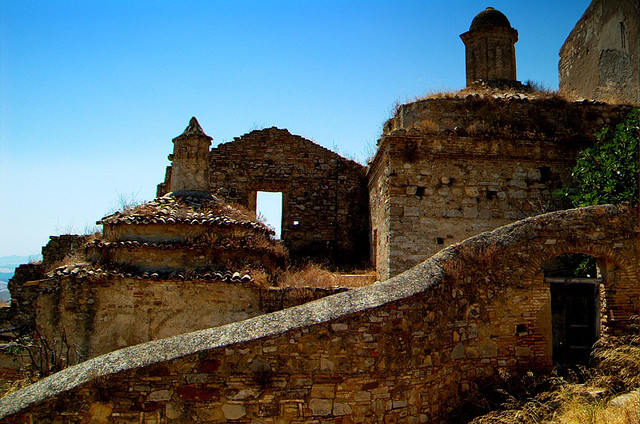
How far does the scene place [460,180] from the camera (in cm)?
1115

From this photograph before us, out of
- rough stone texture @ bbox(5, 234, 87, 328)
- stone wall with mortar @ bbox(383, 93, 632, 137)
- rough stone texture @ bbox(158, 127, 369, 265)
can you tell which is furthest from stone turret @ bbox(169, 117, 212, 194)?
rough stone texture @ bbox(5, 234, 87, 328)

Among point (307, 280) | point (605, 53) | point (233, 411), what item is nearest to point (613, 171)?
point (307, 280)

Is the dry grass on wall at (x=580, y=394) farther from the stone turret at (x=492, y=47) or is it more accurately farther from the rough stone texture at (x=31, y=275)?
the rough stone texture at (x=31, y=275)

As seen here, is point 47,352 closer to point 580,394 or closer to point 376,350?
point 376,350

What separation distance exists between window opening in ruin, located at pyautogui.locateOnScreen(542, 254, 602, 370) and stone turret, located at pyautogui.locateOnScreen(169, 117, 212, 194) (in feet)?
25.9

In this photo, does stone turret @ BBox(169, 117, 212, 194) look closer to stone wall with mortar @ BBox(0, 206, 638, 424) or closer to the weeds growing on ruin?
the weeds growing on ruin

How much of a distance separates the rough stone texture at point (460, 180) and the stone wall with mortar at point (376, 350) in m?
4.09

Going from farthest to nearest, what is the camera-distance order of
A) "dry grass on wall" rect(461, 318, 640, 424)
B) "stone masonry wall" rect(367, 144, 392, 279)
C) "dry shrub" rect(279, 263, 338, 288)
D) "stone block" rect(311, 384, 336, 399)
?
"stone masonry wall" rect(367, 144, 392, 279) → "dry shrub" rect(279, 263, 338, 288) → "stone block" rect(311, 384, 336, 399) → "dry grass on wall" rect(461, 318, 640, 424)

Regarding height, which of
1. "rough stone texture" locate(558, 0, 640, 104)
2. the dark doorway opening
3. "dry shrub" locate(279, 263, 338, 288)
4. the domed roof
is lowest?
the dark doorway opening

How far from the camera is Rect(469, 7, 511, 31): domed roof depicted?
1444 cm

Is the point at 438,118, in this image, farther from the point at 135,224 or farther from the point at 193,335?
the point at 193,335

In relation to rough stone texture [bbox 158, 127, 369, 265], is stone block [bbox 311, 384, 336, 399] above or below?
below

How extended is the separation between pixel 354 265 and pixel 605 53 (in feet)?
29.3

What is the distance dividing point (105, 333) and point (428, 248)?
6589 mm
